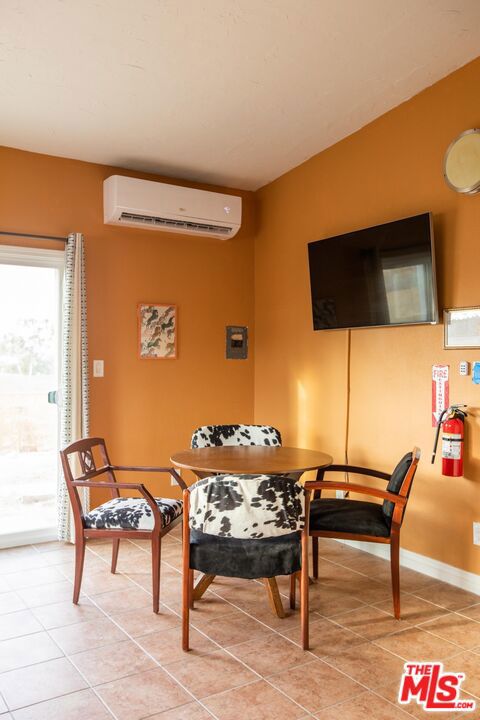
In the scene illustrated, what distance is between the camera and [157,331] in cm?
491

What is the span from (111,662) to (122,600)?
2.25 ft

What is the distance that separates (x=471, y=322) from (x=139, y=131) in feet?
8.29

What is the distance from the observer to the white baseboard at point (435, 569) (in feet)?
11.2

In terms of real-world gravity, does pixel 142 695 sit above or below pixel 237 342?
below

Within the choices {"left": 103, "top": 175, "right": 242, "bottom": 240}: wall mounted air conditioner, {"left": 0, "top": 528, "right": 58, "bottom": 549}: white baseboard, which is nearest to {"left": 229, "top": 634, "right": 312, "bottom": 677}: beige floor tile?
{"left": 0, "top": 528, "right": 58, "bottom": 549}: white baseboard

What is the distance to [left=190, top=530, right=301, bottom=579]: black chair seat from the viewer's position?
2684 mm

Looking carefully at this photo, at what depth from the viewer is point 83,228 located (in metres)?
4.59

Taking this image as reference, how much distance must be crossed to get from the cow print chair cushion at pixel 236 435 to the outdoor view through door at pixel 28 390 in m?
1.20

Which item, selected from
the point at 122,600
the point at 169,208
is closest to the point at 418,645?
the point at 122,600

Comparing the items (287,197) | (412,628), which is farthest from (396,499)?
(287,197)

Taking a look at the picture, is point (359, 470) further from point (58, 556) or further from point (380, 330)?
point (58, 556)

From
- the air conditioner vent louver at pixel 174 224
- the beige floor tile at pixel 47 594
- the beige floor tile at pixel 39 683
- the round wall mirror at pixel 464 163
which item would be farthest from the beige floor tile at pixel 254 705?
the air conditioner vent louver at pixel 174 224

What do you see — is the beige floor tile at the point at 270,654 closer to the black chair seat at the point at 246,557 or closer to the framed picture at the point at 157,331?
the black chair seat at the point at 246,557

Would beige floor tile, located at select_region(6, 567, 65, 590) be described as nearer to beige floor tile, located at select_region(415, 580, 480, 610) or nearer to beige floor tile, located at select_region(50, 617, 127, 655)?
beige floor tile, located at select_region(50, 617, 127, 655)
